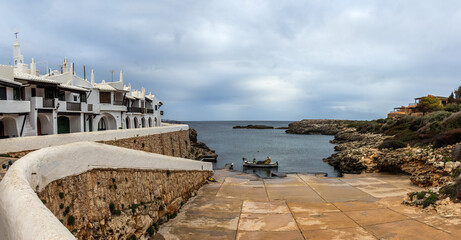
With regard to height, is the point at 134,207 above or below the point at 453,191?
above

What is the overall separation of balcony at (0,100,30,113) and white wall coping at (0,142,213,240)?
10938 mm

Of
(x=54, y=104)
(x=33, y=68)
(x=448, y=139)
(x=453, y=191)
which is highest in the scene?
(x=33, y=68)

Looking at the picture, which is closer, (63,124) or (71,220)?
(71,220)

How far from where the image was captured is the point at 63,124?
24.8m

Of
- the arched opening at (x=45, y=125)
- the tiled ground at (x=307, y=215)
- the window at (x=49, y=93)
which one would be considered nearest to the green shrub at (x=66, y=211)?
the tiled ground at (x=307, y=215)

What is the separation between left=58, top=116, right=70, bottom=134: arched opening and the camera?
24194mm

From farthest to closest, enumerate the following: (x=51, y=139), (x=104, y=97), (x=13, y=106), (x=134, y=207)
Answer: (x=104, y=97), (x=13, y=106), (x=51, y=139), (x=134, y=207)

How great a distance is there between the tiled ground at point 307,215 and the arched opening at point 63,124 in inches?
597

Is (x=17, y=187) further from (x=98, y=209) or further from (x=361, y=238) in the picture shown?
(x=361, y=238)

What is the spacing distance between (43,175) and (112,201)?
3.06 meters

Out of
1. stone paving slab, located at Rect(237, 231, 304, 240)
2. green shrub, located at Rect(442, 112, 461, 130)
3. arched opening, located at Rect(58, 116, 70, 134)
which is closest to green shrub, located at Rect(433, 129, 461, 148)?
Answer: green shrub, located at Rect(442, 112, 461, 130)

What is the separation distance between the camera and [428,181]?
16781mm

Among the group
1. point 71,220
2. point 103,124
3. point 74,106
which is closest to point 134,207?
point 71,220

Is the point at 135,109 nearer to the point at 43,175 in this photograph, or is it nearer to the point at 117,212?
the point at 117,212
